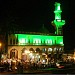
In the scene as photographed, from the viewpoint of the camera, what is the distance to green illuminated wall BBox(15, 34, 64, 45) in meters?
57.0

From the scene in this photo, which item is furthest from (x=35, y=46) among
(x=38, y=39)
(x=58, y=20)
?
(x=58, y=20)

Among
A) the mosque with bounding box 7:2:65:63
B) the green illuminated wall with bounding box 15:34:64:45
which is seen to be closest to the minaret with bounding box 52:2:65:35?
the mosque with bounding box 7:2:65:63

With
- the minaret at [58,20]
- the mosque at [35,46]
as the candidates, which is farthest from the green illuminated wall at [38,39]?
the minaret at [58,20]

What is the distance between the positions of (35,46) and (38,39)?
2067 mm

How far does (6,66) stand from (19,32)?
22.7 meters

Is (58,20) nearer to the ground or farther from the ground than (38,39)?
farther from the ground

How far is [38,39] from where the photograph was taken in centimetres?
5947

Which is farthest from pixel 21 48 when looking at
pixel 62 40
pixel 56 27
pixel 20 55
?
pixel 56 27

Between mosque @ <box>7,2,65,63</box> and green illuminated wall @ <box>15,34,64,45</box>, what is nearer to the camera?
mosque @ <box>7,2,65,63</box>

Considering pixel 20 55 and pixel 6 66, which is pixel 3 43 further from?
pixel 6 66

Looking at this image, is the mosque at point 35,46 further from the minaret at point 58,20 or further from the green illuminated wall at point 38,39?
the minaret at point 58,20

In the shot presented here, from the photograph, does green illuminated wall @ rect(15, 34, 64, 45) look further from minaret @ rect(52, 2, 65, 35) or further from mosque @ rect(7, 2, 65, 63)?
minaret @ rect(52, 2, 65, 35)

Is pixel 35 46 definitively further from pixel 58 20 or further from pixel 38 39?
pixel 58 20

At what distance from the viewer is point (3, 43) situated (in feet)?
183
